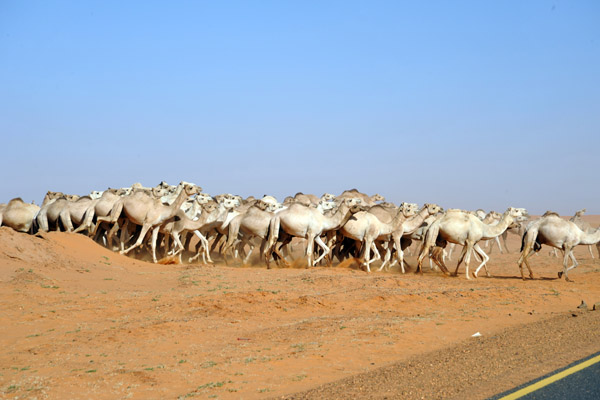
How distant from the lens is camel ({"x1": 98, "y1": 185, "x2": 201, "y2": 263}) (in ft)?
86.1

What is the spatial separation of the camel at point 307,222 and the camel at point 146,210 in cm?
375

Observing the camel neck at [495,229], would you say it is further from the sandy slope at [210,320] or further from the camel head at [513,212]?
the sandy slope at [210,320]

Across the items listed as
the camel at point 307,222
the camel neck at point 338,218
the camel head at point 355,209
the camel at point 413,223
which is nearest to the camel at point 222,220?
the camel at point 307,222

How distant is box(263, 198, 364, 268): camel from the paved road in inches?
654

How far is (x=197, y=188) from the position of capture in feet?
88.0

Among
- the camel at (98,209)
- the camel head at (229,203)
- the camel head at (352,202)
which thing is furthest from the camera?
the camel head at (229,203)

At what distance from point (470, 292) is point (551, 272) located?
12.1 metres

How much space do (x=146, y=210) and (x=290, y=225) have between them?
576cm

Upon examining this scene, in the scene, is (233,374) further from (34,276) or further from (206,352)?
(34,276)

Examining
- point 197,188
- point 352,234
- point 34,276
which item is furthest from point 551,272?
point 34,276

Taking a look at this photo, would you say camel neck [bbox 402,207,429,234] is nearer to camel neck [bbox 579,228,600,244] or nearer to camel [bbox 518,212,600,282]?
camel [bbox 518,212,600,282]

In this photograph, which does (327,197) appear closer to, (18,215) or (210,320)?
(18,215)

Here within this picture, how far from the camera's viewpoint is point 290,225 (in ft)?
81.6

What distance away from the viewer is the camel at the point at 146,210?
2623 cm
